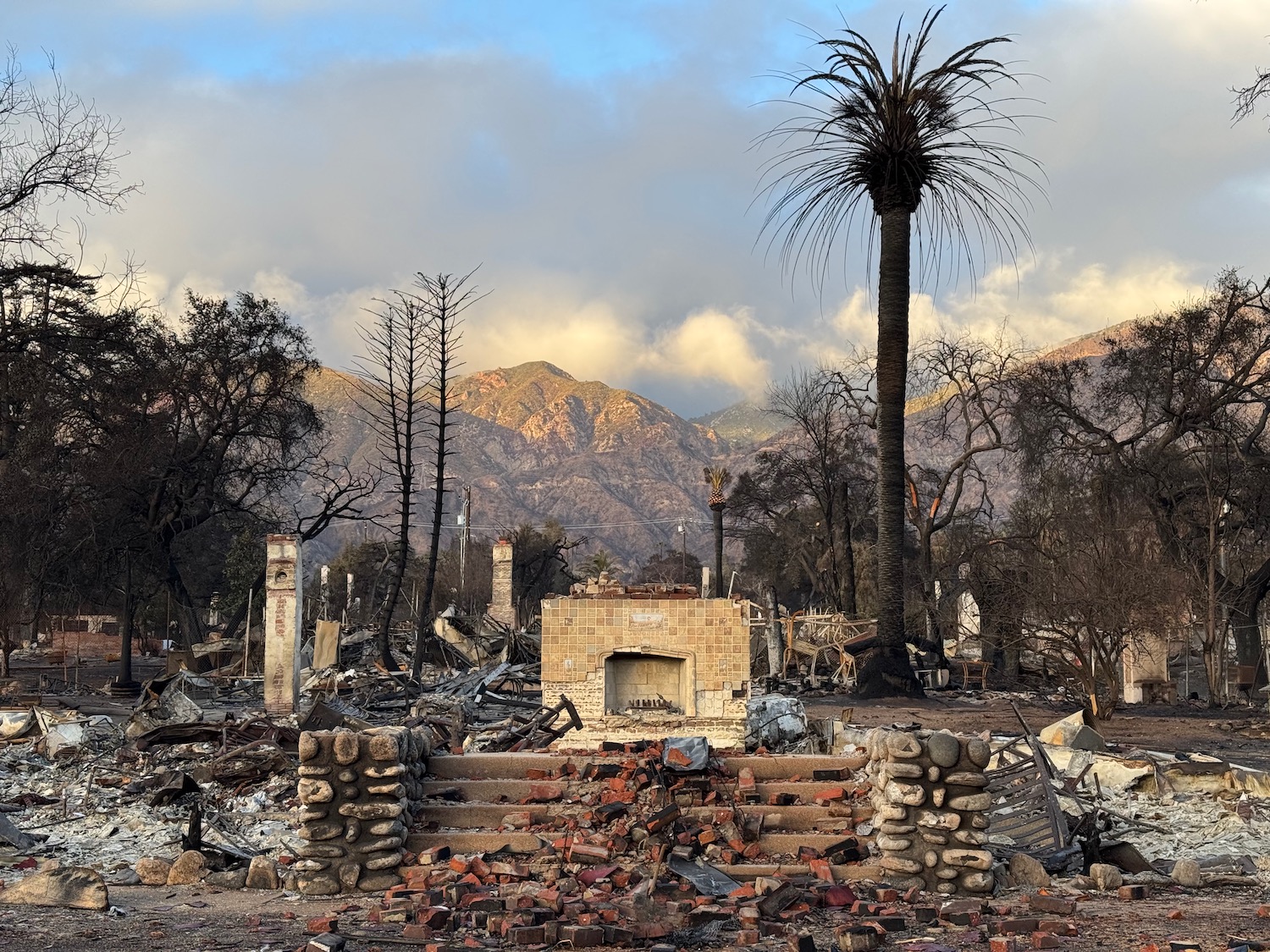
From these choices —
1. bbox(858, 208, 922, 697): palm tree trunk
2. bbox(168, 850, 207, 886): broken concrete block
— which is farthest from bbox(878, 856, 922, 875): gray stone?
bbox(858, 208, 922, 697): palm tree trunk

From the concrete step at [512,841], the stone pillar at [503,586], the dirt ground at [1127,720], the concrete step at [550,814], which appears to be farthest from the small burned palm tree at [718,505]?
the concrete step at [512,841]

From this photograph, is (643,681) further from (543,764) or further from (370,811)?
(370,811)

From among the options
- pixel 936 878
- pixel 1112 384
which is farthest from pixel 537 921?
pixel 1112 384

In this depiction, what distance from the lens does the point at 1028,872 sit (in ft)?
32.2

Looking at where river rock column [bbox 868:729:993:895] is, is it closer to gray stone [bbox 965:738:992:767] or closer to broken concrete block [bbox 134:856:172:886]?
gray stone [bbox 965:738:992:767]

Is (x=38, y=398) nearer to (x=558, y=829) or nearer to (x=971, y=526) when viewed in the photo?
(x=558, y=829)

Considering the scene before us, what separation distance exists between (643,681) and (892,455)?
8.92m

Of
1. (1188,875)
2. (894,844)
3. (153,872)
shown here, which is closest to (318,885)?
(153,872)

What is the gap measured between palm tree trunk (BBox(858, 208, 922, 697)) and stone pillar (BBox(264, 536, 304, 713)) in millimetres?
10453

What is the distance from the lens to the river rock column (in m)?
9.41

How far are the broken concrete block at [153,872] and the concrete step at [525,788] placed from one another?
2.21m

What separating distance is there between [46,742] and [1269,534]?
27.0 metres

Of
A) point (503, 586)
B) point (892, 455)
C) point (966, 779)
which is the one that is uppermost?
point (892, 455)

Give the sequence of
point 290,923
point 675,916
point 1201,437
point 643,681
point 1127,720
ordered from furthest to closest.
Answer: point 1201,437 → point 1127,720 → point 643,681 → point 290,923 → point 675,916
